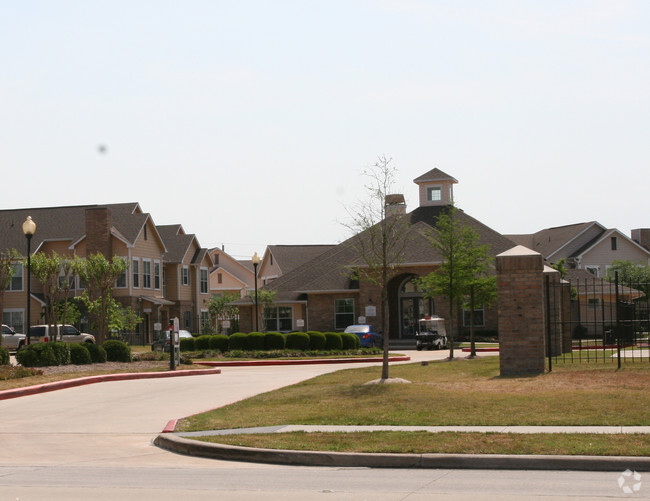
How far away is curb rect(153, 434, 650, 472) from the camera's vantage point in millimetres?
10570

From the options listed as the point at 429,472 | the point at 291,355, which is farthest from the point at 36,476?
the point at 291,355

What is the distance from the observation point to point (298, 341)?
3800 cm

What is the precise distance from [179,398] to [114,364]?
31.9ft

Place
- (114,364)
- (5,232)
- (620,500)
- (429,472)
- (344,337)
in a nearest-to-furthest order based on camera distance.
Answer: (620,500) → (429,472) → (114,364) → (344,337) → (5,232)

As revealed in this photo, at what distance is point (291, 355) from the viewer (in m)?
36.2

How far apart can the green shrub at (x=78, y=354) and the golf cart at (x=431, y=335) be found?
65.0 feet

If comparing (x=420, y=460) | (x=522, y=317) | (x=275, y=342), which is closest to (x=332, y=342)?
(x=275, y=342)

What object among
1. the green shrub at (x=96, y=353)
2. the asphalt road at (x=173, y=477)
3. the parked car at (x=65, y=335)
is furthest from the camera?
the parked car at (x=65, y=335)

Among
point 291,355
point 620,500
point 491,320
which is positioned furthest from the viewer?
point 491,320

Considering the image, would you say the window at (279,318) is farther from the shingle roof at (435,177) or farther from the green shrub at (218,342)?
the green shrub at (218,342)

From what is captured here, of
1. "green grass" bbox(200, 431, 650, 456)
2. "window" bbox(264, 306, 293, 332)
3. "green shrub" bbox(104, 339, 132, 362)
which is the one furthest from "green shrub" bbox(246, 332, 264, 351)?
"green grass" bbox(200, 431, 650, 456)

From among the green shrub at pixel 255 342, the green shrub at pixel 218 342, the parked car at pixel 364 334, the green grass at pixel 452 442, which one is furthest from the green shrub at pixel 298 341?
the green grass at pixel 452 442

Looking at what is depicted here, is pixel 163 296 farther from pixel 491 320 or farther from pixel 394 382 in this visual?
pixel 394 382

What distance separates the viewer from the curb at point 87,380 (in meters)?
21.5
